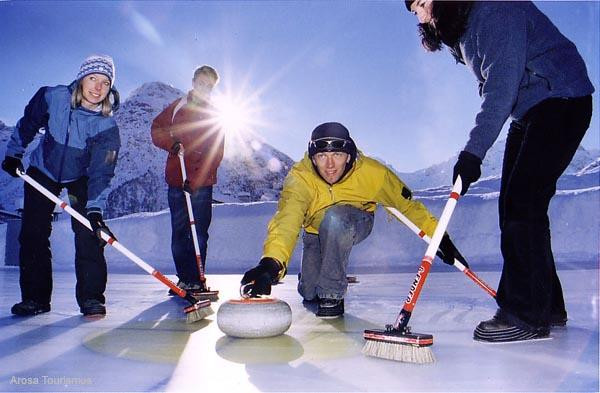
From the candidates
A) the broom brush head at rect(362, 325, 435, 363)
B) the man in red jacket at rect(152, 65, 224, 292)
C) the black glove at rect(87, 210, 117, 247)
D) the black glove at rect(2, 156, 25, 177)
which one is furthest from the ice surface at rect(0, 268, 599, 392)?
the man in red jacket at rect(152, 65, 224, 292)

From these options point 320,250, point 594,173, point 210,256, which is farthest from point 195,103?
point 594,173

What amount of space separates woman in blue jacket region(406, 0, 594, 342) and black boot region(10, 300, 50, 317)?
224cm

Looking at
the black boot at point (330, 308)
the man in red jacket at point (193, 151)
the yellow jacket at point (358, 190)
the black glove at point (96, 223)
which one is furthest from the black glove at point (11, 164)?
the black boot at point (330, 308)

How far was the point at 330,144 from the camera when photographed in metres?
2.35

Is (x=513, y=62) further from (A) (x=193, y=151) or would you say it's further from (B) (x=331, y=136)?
(A) (x=193, y=151)

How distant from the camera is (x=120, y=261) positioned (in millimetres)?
7656

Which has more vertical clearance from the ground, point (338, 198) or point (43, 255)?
point (338, 198)

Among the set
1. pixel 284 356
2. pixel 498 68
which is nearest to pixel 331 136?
pixel 498 68

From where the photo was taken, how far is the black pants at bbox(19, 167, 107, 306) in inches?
106

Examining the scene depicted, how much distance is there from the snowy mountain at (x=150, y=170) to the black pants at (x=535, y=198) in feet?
159

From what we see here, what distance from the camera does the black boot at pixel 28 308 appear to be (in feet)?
8.48

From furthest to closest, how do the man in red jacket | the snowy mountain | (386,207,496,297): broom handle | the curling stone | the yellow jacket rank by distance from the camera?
the snowy mountain, the man in red jacket, the yellow jacket, (386,207,496,297): broom handle, the curling stone

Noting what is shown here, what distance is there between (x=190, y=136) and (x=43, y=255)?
1.49 meters

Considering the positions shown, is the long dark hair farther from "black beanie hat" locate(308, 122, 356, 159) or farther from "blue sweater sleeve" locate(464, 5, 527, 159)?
"black beanie hat" locate(308, 122, 356, 159)
